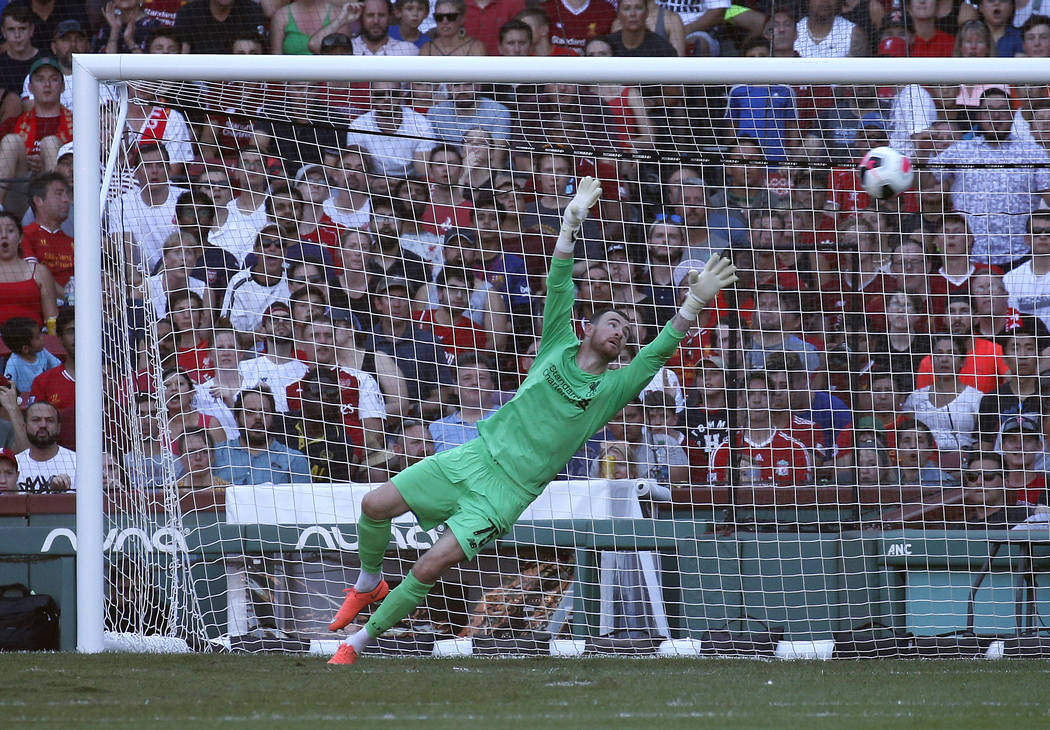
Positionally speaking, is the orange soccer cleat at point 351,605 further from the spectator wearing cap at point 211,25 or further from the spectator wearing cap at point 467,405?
the spectator wearing cap at point 211,25

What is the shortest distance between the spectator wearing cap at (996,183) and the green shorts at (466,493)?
4664mm

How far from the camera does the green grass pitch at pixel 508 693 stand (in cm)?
402

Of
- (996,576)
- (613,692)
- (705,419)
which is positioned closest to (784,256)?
(705,419)

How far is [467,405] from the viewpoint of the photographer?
812 centimetres

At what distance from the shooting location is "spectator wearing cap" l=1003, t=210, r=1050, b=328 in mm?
8352

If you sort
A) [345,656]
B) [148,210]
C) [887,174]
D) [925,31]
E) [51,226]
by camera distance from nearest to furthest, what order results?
[345,656], [887,174], [148,210], [51,226], [925,31]

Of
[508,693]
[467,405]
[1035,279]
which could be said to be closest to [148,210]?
[467,405]

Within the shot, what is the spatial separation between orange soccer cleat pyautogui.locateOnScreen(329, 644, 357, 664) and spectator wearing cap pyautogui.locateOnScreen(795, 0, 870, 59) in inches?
246

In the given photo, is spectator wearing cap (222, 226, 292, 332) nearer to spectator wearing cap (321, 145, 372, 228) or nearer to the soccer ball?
spectator wearing cap (321, 145, 372, 228)

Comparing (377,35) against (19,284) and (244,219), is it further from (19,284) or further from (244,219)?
(19,284)

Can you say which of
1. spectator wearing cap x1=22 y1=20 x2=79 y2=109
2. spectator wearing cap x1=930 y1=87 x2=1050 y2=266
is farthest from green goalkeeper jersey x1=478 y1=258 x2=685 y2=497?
spectator wearing cap x1=22 y1=20 x2=79 y2=109

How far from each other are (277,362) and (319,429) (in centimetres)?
54

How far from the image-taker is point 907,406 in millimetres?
8203

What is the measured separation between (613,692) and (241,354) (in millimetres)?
4550
